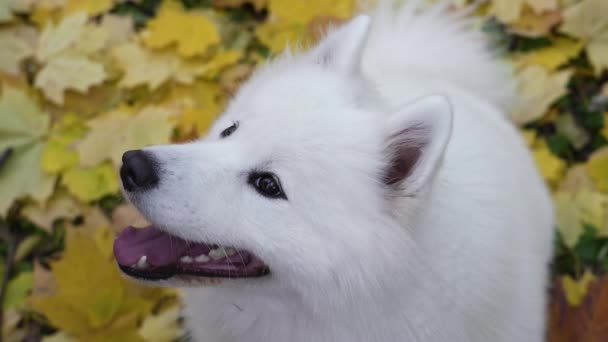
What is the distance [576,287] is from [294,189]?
1313 mm

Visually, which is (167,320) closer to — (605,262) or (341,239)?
(341,239)

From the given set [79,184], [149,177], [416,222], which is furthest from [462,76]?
[79,184]

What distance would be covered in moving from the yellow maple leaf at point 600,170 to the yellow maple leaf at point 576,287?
14.4 inches

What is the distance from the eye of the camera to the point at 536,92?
7.85 feet

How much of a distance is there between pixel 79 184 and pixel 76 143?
0.17 meters

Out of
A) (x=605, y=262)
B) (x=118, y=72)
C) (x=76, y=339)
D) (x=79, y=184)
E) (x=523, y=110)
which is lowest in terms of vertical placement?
(x=76, y=339)

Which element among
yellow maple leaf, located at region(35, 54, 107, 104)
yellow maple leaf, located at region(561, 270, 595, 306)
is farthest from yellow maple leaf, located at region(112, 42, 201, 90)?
yellow maple leaf, located at region(561, 270, 595, 306)

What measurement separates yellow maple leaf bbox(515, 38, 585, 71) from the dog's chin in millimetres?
1828

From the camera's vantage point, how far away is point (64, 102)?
243 cm

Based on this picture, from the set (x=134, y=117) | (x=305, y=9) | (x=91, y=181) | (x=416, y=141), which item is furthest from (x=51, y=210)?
(x=416, y=141)

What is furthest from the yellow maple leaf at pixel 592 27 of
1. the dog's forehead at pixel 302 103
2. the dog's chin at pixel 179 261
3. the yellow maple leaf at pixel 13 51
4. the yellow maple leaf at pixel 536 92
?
the yellow maple leaf at pixel 13 51

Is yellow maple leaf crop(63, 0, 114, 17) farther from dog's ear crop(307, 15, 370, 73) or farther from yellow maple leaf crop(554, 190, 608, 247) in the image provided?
yellow maple leaf crop(554, 190, 608, 247)

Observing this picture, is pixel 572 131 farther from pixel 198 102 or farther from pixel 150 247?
pixel 150 247

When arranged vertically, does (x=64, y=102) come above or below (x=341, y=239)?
below
